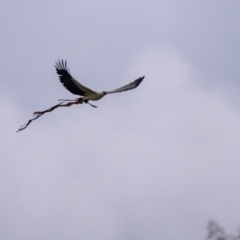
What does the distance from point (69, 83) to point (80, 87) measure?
811 mm

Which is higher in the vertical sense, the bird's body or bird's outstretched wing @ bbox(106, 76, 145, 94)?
bird's outstretched wing @ bbox(106, 76, 145, 94)

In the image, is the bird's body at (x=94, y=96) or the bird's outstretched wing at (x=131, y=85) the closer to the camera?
the bird's body at (x=94, y=96)

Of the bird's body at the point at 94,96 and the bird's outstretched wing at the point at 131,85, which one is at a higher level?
the bird's outstretched wing at the point at 131,85

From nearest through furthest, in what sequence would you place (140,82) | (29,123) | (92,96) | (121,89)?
1. (29,123)
2. (92,96)
3. (121,89)
4. (140,82)

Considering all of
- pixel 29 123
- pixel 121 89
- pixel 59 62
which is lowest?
pixel 29 123

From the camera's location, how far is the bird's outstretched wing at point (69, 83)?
14984mm

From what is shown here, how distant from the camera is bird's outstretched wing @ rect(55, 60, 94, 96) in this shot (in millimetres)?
14984

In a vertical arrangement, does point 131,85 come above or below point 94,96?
A: above

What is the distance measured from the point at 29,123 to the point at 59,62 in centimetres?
385

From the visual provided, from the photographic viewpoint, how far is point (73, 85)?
51.1 ft

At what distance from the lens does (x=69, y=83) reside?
15750 millimetres

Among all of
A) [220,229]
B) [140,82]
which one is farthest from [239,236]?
[140,82]

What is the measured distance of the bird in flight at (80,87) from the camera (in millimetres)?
14828

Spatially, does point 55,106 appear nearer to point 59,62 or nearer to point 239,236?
point 59,62
